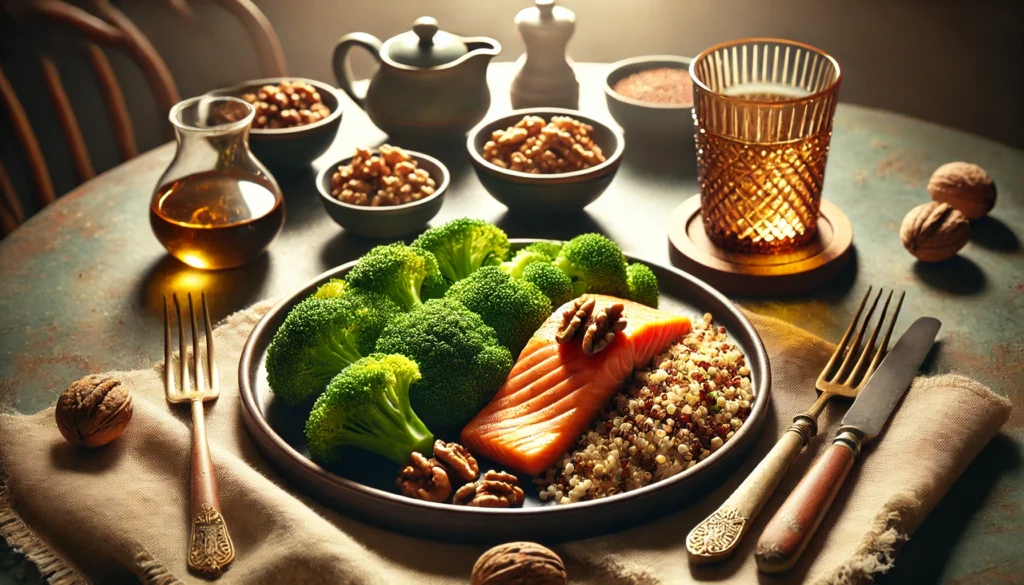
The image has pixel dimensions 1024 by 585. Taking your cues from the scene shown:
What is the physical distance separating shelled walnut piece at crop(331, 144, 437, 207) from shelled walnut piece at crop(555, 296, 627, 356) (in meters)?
0.67

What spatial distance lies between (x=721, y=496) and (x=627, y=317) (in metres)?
0.35

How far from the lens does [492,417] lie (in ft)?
5.09

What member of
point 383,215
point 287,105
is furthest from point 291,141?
point 383,215

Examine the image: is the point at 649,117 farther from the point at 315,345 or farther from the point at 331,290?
the point at 315,345

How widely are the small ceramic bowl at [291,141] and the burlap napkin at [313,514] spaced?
0.93m

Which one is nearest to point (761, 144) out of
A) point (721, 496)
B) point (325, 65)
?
point (721, 496)

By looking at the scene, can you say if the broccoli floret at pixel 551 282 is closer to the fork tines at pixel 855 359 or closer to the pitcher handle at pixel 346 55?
the fork tines at pixel 855 359

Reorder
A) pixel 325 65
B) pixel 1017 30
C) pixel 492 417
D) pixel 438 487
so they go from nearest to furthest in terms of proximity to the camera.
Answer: pixel 438 487 < pixel 492 417 < pixel 1017 30 < pixel 325 65

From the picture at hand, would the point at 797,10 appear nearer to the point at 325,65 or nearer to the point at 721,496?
the point at 325,65

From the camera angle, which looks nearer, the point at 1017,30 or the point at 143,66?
the point at 143,66

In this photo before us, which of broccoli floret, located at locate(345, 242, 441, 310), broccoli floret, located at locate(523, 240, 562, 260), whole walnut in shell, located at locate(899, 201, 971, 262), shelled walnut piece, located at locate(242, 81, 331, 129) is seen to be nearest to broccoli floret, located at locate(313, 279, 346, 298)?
broccoli floret, located at locate(345, 242, 441, 310)

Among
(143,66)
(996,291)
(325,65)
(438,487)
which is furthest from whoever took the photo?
(325,65)

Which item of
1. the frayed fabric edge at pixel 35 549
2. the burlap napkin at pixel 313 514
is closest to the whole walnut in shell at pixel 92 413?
the burlap napkin at pixel 313 514

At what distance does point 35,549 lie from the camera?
1383 mm
